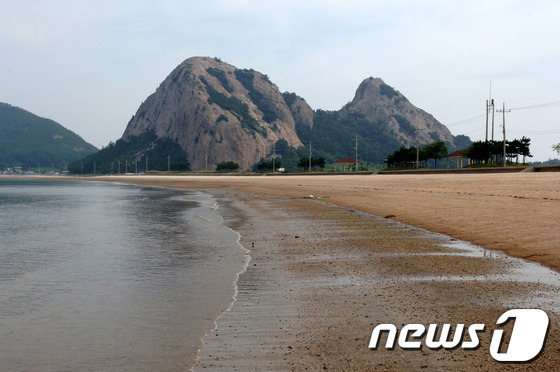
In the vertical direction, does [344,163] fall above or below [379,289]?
above

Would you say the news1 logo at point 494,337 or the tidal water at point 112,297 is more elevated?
the news1 logo at point 494,337

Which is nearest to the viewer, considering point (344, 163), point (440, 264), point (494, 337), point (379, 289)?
point (494, 337)

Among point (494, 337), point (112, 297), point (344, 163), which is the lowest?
point (112, 297)

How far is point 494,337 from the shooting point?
5.25m

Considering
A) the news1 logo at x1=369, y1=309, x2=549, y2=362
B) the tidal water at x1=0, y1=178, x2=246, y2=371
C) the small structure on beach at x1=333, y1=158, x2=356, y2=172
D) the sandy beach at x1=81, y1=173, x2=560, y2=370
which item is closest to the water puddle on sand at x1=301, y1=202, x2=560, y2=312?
the sandy beach at x1=81, y1=173, x2=560, y2=370

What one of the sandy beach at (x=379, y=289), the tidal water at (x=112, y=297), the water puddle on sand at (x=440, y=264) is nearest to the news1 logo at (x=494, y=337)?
the sandy beach at (x=379, y=289)

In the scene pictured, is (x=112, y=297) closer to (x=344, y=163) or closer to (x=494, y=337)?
(x=494, y=337)

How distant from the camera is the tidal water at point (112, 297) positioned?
5.29 metres

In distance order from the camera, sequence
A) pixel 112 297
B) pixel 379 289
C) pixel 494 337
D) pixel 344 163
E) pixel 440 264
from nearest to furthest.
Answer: pixel 494 337
pixel 379 289
pixel 112 297
pixel 440 264
pixel 344 163

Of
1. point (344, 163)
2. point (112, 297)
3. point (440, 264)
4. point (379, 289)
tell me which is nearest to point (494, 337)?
point (379, 289)

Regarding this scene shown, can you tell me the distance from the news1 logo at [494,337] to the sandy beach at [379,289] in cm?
9

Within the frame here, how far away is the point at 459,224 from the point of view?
50.3 feet

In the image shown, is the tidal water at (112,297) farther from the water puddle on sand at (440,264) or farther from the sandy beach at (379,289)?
the water puddle on sand at (440,264)

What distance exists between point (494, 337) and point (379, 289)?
2601 mm
